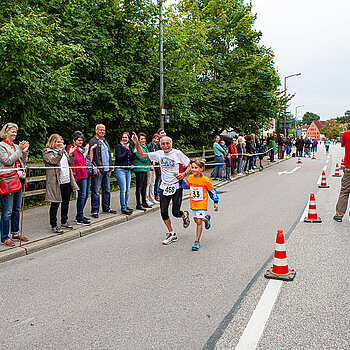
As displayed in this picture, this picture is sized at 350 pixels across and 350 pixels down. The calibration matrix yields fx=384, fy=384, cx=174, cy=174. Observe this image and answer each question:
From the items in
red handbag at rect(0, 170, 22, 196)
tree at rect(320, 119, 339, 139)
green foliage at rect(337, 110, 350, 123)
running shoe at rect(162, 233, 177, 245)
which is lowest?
running shoe at rect(162, 233, 177, 245)

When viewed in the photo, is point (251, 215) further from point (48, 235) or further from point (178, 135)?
point (178, 135)

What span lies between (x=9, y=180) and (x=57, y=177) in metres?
1.04

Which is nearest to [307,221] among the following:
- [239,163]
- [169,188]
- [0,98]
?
[169,188]

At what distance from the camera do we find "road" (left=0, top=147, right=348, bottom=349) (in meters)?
3.39

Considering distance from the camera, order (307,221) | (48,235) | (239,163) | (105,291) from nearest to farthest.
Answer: (105,291) < (48,235) < (307,221) < (239,163)

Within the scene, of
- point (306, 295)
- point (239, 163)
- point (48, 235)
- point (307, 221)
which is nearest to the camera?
point (306, 295)

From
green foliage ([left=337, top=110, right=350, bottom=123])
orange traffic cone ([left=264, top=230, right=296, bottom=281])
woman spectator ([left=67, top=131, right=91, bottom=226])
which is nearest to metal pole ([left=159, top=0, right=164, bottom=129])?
woman spectator ([left=67, top=131, right=91, bottom=226])

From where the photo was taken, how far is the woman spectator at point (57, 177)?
7.11m

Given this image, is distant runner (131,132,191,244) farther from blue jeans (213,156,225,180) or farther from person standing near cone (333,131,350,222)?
blue jeans (213,156,225,180)

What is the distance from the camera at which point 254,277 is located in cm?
481

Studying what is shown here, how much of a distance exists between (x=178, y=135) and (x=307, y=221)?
12052 mm

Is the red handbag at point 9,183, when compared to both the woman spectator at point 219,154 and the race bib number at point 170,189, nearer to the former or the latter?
the race bib number at point 170,189

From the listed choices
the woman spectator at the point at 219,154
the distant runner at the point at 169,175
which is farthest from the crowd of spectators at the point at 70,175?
the woman spectator at the point at 219,154

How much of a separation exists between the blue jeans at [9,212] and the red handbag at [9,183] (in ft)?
0.44
